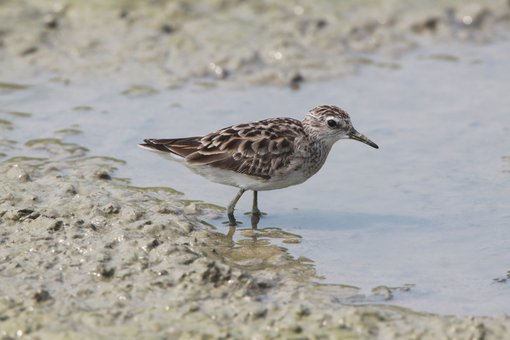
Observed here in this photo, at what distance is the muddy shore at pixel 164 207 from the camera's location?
8367mm

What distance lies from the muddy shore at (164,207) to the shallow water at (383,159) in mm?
295

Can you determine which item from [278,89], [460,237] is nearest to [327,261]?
[460,237]

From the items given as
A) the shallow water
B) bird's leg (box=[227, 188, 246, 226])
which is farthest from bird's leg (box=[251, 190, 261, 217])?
bird's leg (box=[227, 188, 246, 226])

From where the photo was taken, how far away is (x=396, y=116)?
14.2 m

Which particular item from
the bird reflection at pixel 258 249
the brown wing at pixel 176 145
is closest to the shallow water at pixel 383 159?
the bird reflection at pixel 258 249

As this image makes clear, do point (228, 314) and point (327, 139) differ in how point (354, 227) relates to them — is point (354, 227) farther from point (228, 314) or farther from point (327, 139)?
point (228, 314)

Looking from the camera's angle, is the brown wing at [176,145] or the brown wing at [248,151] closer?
the brown wing at [248,151]

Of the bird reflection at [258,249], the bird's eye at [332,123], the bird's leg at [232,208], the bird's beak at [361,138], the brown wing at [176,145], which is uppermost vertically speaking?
the bird's eye at [332,123]

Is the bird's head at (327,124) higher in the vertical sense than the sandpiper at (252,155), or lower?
higher

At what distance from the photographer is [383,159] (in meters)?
12.9

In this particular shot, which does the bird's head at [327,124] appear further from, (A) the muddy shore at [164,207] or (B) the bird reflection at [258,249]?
(A) the muddy shore at [164,207]

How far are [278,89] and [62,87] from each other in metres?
3.36

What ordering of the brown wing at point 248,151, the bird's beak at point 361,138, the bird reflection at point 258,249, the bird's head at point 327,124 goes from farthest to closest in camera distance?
the bird's beak at point 361,138 < the bird's head at point 327,124 < the brown wing at point 248,151 < the bird reflection at point 258,249

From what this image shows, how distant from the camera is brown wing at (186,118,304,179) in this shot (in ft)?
36.6
